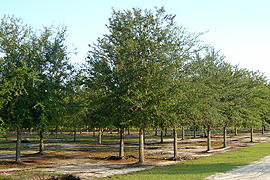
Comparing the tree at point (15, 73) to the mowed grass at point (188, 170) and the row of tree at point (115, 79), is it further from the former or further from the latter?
the mowed grass at point (188, 170)

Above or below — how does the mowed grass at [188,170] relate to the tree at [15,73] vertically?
below

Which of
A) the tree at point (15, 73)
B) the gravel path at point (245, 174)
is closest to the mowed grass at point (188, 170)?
the gravel path at point (245, 174)

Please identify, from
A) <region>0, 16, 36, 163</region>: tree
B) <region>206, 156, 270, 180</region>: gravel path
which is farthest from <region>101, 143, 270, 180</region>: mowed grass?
<region>0, 16, 36, 163</region>: tree

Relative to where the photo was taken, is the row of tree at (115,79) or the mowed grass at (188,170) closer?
the mowed grass at (188,170)

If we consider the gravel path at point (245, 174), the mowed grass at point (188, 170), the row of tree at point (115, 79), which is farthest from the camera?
the row of tree at point (115, 79)

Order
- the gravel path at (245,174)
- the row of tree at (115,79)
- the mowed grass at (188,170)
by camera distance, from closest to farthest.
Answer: the gravel path at (245,174)
the mowed grass at (188,170)
the row of tree at (115,79)

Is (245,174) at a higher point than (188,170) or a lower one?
higher

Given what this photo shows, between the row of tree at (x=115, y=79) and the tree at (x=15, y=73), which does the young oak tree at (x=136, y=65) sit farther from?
the tree at (x=15, y=73)

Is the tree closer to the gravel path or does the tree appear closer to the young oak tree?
the young oak tree

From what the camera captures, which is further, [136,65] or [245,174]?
[136,65]

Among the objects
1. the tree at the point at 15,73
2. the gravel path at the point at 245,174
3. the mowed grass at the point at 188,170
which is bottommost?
the mowed grass at the point at 188,170

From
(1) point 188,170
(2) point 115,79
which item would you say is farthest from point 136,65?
(1) point 188,170

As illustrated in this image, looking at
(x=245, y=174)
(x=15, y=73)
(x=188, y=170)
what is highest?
(x=15, y=73)

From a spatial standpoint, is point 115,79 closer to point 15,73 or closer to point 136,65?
point 136,65
